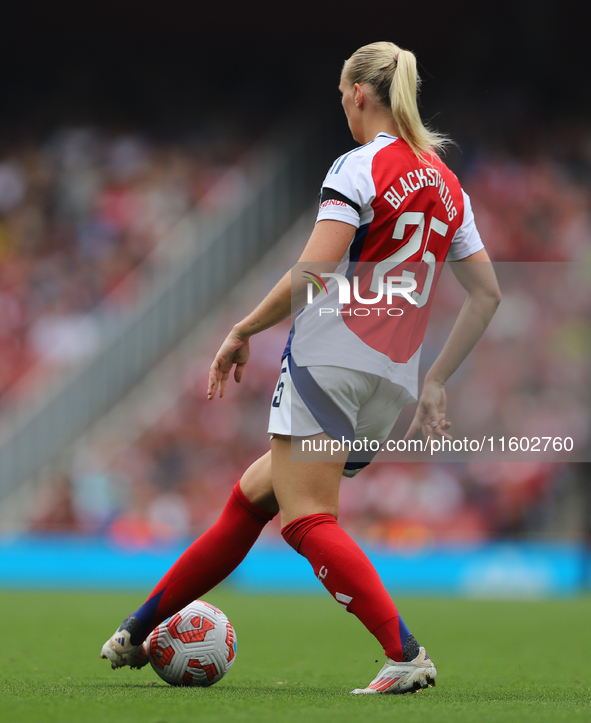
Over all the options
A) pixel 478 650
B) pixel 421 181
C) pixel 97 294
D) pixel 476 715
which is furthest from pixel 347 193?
pixel 97 294

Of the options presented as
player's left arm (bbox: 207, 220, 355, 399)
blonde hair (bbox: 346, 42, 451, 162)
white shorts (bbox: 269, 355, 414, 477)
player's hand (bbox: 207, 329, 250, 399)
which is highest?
blonde hair (bbox: 346, 42, 451, 162)

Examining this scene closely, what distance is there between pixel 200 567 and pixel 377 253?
3.70 ft

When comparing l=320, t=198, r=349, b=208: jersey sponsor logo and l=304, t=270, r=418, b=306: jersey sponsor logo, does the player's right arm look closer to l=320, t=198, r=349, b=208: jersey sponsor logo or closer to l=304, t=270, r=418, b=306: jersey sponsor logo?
l=304, t=270, r=418, b=306: jersey sponsor logo

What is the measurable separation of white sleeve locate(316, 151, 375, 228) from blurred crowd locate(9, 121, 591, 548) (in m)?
4.94

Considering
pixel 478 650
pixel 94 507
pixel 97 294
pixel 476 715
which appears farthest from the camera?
pixel 97 294

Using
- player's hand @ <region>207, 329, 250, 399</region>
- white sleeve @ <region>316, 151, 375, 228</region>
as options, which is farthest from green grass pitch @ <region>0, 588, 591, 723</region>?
white sleeve @ <region>316, 151, 375, 228</region>

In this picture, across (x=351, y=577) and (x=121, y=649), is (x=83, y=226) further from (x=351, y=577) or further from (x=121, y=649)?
(x=351, y=577)

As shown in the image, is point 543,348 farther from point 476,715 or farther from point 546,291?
point 476,715

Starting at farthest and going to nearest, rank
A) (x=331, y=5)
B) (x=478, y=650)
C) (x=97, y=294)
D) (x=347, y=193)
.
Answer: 1. (x=331, y=5)
2. (x=97, y=294)
3. (x=478, y=650)
4. (x=347, y=193)

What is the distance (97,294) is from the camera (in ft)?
38.8

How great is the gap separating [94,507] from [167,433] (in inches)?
48.2

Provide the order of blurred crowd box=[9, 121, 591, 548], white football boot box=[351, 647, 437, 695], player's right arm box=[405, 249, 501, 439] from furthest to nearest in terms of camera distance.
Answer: blurred crowd box=[9, 121, 591, 548] < player's right arm box=[405, 249, 501, 439] < white football boot box=[351, 647, 437, 695]

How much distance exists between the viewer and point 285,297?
8.75 feet

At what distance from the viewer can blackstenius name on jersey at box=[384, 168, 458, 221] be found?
271 cm
